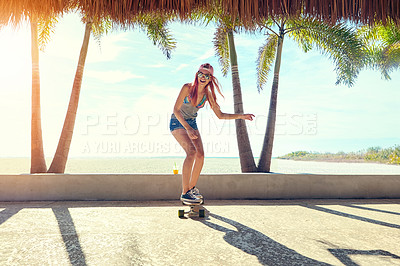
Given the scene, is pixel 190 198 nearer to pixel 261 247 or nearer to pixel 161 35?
pixel 261 247

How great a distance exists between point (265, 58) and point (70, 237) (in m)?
9.69

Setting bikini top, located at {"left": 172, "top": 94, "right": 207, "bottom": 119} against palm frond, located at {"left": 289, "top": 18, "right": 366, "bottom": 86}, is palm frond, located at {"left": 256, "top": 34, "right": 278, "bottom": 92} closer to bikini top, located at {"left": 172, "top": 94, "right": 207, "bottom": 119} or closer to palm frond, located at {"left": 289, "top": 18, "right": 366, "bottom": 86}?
palm frond, located at {"left": 289, "top": 18, "right": 366, "bottom": 86}

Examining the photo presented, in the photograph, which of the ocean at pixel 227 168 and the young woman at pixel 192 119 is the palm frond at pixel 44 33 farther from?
the young woman at pixel 192 119

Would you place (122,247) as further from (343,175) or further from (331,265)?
(343,175)

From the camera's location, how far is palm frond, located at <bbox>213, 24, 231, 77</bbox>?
9.80m

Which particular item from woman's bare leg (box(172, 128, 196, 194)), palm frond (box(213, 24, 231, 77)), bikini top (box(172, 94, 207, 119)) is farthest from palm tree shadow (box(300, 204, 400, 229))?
palm frond (box(213, 24, 231, 77))

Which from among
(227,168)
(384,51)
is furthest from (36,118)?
(227,168)

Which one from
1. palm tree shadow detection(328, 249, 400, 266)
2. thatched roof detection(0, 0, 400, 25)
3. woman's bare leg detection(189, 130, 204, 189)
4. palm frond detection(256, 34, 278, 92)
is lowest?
palm tree shadow detection(328, 249, 400, 266)

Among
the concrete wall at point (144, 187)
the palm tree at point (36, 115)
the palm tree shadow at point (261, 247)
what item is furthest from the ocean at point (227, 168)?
the palm tree shadow at point (261, 247)

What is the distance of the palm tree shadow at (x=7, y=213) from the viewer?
4205 millimetres

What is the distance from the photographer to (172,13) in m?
4.96

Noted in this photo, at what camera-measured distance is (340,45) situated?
29.9 ft

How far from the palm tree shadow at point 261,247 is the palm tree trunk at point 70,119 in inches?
241

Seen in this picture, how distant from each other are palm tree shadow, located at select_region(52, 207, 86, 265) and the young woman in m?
1.47
